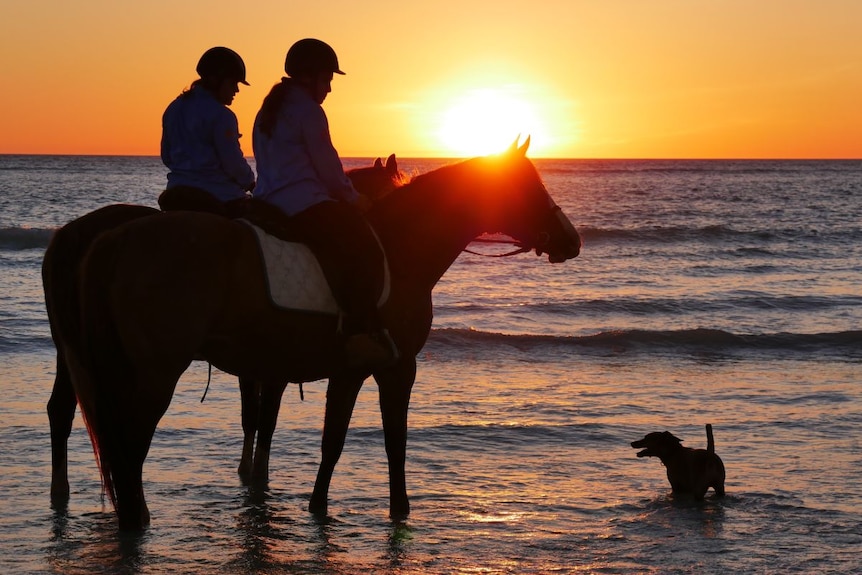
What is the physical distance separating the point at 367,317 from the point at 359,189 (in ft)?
4.24

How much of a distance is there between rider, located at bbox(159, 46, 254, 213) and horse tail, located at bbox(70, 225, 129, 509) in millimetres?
1025

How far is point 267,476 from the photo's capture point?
7629mm

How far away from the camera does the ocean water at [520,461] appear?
604 cm

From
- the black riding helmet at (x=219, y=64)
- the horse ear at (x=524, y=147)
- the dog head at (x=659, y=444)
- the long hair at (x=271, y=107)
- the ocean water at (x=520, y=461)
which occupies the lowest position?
the ocean water at (x=520, y=461)

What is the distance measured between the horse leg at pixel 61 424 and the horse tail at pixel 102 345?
1.37 m

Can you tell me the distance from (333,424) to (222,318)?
1.27 m

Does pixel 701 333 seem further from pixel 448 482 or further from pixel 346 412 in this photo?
pixel 346 412

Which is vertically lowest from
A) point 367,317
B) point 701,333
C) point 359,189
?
point 701,333

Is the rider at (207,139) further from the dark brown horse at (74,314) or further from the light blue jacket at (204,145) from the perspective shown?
the dark brown horse at (74,314)

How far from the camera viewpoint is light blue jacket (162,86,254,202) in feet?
21.4

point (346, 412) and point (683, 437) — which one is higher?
point (346, 412)

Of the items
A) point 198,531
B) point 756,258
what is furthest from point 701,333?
point 756,258

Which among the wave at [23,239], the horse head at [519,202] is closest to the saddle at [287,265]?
the horse head at [519,202]

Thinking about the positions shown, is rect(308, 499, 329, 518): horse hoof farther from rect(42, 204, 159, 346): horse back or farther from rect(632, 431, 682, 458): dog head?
rect(632, 431, 682, 458): dog head
